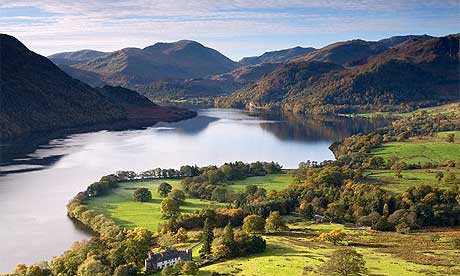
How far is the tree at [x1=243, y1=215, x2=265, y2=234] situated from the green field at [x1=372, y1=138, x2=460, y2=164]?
50.7m

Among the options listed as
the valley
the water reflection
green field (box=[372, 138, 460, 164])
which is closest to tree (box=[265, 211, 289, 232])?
the valley

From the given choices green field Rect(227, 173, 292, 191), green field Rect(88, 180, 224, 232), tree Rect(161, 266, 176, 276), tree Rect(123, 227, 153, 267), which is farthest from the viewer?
green field Rect(227, 173, 292, 191)

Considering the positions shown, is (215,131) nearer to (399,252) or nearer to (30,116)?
(30,116)

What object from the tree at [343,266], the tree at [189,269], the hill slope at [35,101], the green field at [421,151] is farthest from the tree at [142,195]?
the hill slope at [35,101]

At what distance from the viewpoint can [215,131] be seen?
530ft

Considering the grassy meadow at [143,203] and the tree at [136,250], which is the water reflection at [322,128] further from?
the tree at [136,250]

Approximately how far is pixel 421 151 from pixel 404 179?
85.5ft

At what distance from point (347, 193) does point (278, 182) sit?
16317 millimetres

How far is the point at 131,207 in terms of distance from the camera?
69000 millimetres

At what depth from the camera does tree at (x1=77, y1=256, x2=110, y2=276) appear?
40.1 m

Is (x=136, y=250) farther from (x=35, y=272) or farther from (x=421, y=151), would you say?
(x=421, y=151)

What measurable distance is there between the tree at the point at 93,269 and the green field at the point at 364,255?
7655 millimetres

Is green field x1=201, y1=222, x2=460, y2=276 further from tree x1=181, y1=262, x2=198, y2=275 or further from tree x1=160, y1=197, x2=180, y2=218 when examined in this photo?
tree x1=160, y1=197, x2=180, y2=218

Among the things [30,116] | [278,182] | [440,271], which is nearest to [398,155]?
[278,182]
